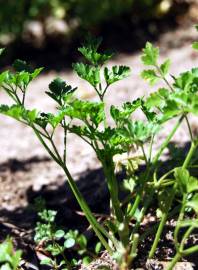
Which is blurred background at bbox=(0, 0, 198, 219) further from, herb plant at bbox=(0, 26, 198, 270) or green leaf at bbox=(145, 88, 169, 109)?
green leaf at bbox=(145, 88, 169, 109)

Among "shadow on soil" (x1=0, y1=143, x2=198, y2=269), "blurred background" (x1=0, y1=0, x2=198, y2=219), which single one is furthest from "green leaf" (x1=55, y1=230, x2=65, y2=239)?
"blurred background" (x1=0, y1=0, x2=198, y2=219)

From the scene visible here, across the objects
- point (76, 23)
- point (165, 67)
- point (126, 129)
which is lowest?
point (126, 129)

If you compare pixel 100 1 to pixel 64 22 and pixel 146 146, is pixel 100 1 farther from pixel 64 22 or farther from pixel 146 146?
pixel 146 146

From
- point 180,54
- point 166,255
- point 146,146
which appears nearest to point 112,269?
point 166,255

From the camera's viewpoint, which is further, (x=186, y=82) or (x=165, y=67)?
(x=165, y=67)

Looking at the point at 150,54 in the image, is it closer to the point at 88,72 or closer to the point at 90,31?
the point at 88,72

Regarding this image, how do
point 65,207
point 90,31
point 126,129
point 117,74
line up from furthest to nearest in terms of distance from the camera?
1. point 90,31
2. point 65,207
3. point 117,74
4. point 126,129

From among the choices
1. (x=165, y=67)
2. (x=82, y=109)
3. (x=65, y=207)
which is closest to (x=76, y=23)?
(x=65, y=207)
